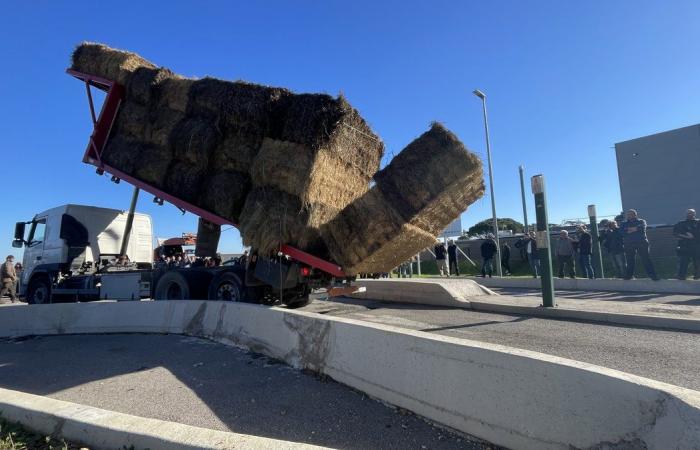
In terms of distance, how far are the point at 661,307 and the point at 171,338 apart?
8.49 meters

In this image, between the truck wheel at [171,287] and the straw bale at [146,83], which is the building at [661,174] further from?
the straw bale at [146,83]

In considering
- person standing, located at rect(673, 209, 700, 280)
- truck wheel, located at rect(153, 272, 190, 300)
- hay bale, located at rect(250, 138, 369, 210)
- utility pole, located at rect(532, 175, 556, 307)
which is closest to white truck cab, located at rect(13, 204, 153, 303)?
truck wheel, located at rect(153, 272, 190, 300)

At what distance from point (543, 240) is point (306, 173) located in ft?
14.5

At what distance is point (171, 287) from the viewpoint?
9.36m

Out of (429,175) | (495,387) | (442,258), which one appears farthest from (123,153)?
(442,258)

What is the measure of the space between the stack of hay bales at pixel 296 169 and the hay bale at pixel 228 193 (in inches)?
0.7

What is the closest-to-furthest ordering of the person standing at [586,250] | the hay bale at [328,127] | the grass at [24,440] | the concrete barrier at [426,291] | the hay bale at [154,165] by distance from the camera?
the grass at [24,440] < the hay bale at [328,127] < the hay bale at [154,165] < the concrete barrier at [426,291] < the person standing at [586,250]

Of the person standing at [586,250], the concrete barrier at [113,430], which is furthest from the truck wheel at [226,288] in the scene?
the person standing at [586,250]

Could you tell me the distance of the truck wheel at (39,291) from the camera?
452 inches

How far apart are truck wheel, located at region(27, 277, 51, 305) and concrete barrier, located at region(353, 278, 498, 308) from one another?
28.0 ft

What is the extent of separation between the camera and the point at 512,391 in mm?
2797

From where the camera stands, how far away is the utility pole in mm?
7547

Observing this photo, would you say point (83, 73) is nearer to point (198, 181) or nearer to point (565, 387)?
point (198, 181)

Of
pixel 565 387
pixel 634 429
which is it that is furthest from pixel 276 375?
pixel 634 429
